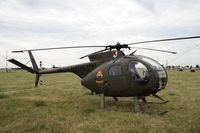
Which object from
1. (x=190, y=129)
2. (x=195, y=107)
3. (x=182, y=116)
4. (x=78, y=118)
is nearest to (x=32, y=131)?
(x=78, y=118)

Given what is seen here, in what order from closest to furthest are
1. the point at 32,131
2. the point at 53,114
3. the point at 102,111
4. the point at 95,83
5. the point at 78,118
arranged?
the point at 32,131 < the point at 78,118 < the point at 53,114 < the point at 102,111 < the point at 95,83

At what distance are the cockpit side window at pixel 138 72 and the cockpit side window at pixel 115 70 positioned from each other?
522 mm

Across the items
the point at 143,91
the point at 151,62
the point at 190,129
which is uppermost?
the point at 151,62

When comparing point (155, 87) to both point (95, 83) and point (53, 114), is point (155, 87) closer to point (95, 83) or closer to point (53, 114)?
point (95, 83)

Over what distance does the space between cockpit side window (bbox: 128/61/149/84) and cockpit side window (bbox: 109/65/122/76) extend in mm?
522

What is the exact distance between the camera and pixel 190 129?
27.8 feet

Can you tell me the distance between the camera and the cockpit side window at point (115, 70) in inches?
471

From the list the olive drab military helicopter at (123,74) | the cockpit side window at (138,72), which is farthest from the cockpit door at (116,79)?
the cockpit side window at (138,72)

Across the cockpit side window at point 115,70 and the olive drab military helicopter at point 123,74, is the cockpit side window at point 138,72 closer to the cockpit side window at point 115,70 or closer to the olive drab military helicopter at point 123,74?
the olive drab military helicopter at point 123,74

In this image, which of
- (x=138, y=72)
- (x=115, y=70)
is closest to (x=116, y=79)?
(x=115, y=70)

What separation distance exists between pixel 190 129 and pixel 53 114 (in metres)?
5.32

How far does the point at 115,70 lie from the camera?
39.8 feet

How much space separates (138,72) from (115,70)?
1132 mm

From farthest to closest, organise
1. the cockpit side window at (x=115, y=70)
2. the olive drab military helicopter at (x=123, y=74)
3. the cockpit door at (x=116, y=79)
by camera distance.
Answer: the cockpit side window at (x=115, y=70), the cockpit door at (x=116, y=79), the olive drab military helicopter at (x=123, y=74)
